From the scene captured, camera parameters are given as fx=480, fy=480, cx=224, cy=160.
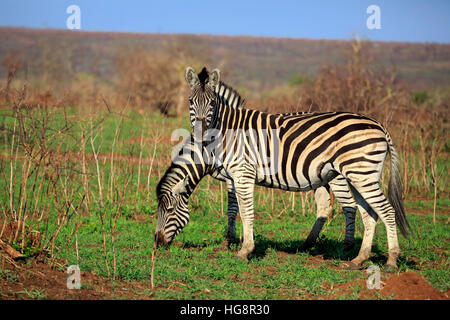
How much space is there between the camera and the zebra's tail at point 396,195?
6773mm

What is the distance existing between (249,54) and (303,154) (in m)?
Answer: 92.5

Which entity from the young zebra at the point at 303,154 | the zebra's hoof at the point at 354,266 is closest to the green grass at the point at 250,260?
the zebra's hoof at the point at 354,266

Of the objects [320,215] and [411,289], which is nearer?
[411,289]

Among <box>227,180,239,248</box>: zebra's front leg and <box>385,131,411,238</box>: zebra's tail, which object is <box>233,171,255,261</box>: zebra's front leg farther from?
<box>385,131,411,238</box>: zebra's tail

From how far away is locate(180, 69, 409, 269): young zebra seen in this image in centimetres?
650

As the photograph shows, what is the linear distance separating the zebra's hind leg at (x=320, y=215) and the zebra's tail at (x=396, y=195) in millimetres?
1167

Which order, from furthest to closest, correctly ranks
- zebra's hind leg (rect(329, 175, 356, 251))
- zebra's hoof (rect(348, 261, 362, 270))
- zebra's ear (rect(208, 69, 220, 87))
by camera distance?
zebra's hind leg (rect(329, 175, 356, 251)) < zebra's ear (rect(208, 69, 220, 87)) < zebra's hoof (rect(348, 261, 362, 270))

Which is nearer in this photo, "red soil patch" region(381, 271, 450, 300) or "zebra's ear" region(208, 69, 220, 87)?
"red soil patch" region(381, 271, 450, 300)

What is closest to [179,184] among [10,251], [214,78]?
[214,78]

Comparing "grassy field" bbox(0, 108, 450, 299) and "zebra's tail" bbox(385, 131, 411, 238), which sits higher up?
"zebra's tail" bbox(385, 131, 411, 238)

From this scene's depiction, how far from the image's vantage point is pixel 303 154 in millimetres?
6789

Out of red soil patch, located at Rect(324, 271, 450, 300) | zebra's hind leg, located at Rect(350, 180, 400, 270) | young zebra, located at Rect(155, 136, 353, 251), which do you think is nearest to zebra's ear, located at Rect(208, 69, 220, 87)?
young zebra, located at Rect(155, 136, 353, 251)

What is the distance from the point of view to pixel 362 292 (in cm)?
521

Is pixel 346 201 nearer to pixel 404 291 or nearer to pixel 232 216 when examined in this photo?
pixel 232 216
